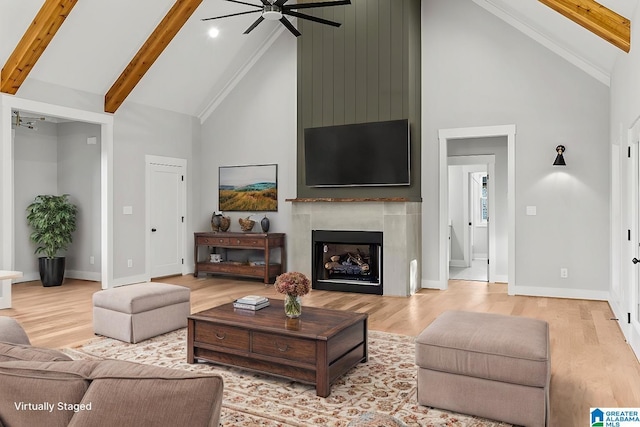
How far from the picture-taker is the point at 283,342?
3.20m

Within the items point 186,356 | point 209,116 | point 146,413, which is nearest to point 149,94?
point 209,116

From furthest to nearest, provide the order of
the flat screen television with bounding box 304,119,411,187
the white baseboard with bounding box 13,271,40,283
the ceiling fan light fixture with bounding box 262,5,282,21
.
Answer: the white baseboard with bounding box 13,271,40,283 → the flat screen television with bounding box 304,119,411,187 → the ceiling fan light fixture with bounding box 262,5,282,21

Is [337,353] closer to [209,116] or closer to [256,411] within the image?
[256,411]

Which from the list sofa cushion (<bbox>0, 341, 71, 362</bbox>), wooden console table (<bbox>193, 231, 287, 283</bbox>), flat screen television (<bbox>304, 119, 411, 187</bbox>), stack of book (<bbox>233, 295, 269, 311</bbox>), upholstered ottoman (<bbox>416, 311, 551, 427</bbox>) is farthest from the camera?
wooden console table (<bbox>193, 231, 287, 283</bbox>)

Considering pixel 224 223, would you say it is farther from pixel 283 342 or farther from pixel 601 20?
pixel 601 20

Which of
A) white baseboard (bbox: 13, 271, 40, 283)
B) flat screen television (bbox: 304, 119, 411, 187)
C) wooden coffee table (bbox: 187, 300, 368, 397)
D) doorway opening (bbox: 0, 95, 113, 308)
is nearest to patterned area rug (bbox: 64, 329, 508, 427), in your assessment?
wooden coffee table (bbox: 187, 300, 368, 397)

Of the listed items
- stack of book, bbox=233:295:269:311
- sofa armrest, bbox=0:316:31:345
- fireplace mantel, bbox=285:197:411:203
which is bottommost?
stack of book, bbox=233:295:269:311

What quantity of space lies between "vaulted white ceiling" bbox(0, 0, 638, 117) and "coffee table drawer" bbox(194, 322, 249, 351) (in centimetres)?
398

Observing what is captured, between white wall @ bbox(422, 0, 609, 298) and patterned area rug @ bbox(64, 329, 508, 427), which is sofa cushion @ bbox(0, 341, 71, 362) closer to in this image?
patterned area rug @ bbox(64, 329, 508, 427)

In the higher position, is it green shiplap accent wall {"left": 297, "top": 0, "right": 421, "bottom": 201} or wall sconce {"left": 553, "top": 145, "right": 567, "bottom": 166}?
green shiplap accent wall {"left": 297, "top": 0, "right": 421, "bottom": 201}

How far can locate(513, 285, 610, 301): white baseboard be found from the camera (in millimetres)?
6023

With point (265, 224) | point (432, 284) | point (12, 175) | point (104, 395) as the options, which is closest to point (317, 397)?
point (104, 395)

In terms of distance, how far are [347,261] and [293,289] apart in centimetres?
365

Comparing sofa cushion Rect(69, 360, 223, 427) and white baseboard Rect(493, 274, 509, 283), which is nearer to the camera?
sofa cushion Rect(69, 360, 223, 427)
